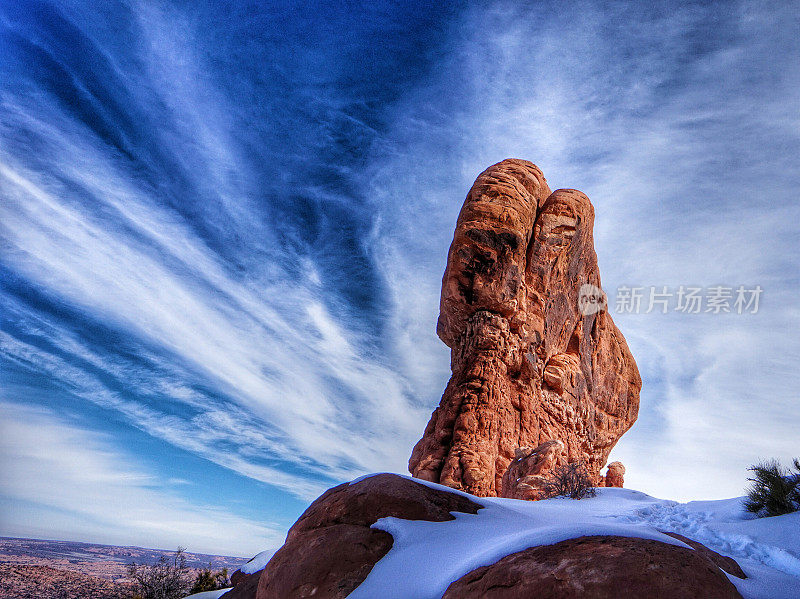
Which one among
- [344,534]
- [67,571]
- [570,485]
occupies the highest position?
[570,485]

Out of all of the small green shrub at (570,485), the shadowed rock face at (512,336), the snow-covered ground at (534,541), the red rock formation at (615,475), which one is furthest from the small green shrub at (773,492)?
the red rock formation at (615,475)

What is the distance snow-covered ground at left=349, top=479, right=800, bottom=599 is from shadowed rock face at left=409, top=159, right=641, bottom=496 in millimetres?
10010

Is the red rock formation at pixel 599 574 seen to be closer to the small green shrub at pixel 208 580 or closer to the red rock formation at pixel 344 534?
the red rock formation at pixel 344 534

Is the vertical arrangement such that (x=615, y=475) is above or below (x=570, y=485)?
above

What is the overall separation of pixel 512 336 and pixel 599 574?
1731 centimetres

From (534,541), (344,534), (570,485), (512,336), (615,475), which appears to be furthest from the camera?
(615,475)

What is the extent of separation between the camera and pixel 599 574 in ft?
9.46

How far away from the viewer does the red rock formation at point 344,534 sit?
4.24 meters

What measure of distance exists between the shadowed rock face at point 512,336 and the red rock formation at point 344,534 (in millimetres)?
11236

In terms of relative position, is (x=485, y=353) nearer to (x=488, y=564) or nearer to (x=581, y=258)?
(x=581, y=258)

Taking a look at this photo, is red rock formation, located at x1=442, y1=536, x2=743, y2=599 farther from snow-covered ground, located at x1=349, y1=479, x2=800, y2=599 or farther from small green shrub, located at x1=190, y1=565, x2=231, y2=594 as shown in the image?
small green shrub, located at x1=190, y1=565, x2=231, y2=594

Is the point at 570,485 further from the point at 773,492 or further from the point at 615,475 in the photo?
the point at 615,475

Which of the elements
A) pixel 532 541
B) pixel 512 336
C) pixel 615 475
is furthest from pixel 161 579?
pixel 615 475

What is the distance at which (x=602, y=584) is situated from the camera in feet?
9.20
